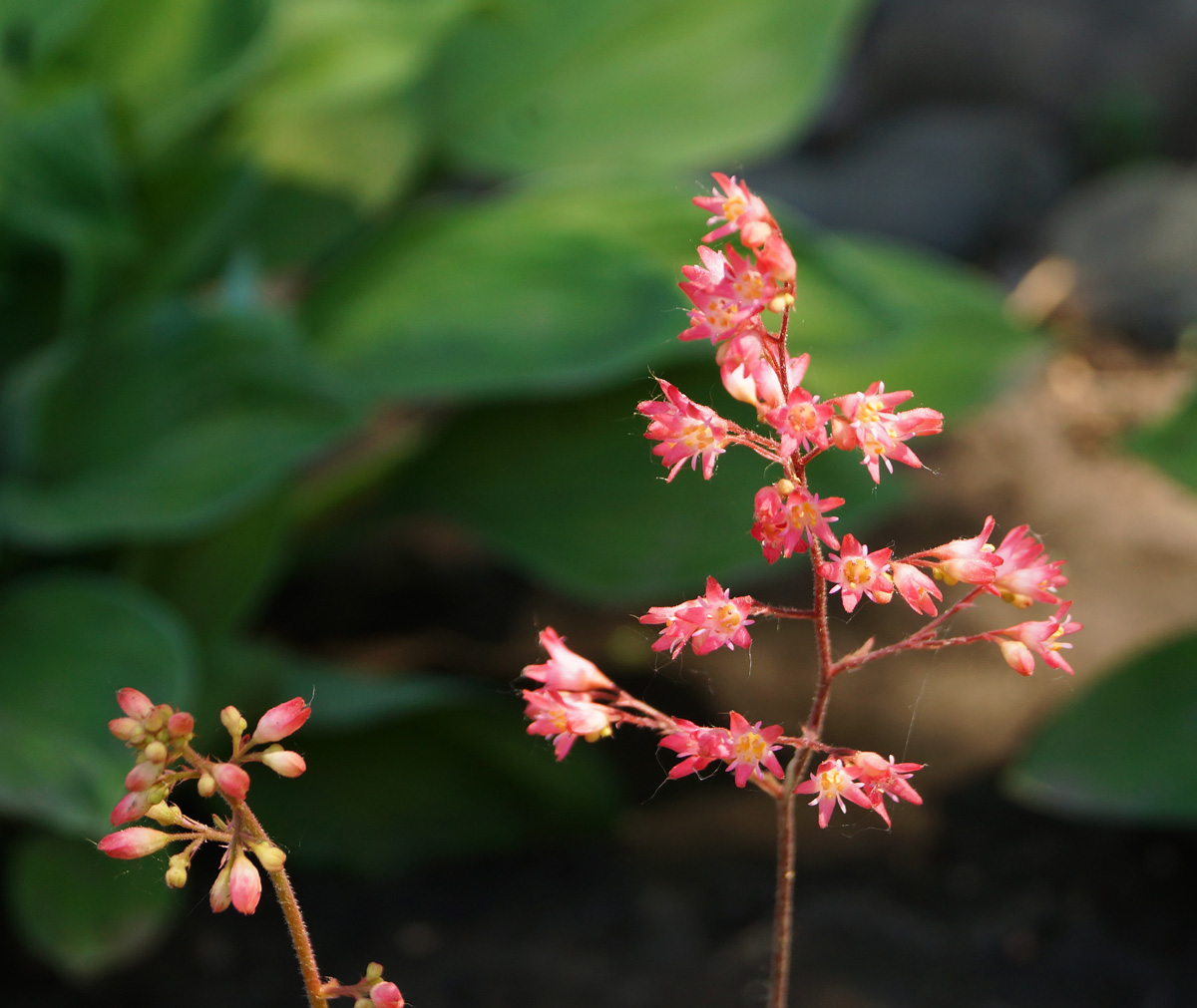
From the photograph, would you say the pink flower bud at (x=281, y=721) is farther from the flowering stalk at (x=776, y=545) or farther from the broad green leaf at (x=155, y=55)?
the broad green leaf at (x=155, y=55)

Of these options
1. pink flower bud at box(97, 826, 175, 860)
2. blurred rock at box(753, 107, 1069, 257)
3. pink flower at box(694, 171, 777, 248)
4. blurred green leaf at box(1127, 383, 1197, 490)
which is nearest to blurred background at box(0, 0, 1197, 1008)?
blurred green leaf at box(1127, 383, 1197, 490)

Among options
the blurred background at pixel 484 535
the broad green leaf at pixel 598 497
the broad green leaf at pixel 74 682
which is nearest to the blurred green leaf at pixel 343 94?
the blurred background at pixel 484 535

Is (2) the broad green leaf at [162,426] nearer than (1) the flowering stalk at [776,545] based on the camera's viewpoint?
No

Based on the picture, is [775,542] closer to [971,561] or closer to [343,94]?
[971,561]

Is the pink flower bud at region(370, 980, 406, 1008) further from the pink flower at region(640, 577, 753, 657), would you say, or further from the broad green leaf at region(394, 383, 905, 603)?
the broad green leaf at region(394, 383, 905, 603)

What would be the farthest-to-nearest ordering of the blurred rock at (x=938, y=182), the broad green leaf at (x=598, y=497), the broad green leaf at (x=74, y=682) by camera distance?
the blurred rock at (x=938, y=182) < the broad green leaf at (x=598, y=497) < the broad green leaf at (x=74, y=682)

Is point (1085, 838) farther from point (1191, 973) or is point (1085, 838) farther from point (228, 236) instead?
point (228, 236)

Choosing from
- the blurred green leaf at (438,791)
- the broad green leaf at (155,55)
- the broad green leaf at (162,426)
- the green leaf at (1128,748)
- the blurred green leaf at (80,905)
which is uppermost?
the broad green leaf at (155,55)
